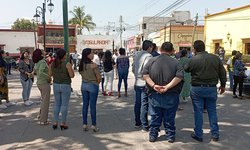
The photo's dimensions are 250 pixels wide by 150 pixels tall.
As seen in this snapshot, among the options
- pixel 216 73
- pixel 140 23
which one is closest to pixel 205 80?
pixel 216 73

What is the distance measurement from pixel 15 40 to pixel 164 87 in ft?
146

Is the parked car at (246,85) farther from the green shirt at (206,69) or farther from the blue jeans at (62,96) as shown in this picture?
the blue jeans at (62,96)

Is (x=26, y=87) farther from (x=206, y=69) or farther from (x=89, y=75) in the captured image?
(x=206, y=69)

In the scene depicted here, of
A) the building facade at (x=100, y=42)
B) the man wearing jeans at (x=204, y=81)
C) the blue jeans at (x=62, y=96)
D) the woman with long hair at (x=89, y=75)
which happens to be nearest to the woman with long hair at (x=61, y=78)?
the blue jeans at (x=62, y=96)

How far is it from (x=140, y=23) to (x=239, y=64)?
230 ft

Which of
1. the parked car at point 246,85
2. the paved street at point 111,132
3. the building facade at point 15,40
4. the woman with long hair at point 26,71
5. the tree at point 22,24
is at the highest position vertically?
the tree at point 22,24

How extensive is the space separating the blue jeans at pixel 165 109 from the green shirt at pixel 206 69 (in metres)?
0.53

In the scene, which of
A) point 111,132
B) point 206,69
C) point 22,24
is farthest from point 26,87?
point 22,24

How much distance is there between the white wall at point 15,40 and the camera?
4553 centimetres

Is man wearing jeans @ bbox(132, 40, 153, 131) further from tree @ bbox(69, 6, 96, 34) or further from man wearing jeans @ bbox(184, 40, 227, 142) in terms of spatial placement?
tree @ bbox(69, 6, 96, 34)

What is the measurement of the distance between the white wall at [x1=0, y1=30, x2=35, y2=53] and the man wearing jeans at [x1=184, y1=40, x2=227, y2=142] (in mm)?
43883

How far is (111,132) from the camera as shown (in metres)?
6.12

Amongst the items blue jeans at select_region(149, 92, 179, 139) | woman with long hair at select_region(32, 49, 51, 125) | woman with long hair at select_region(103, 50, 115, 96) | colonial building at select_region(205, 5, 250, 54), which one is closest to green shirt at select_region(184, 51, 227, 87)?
blue jeans at select_region(149, 92, 179, 139)

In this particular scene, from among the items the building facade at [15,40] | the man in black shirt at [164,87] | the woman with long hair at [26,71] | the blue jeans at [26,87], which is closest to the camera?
the man in black shirt at [164,87]
